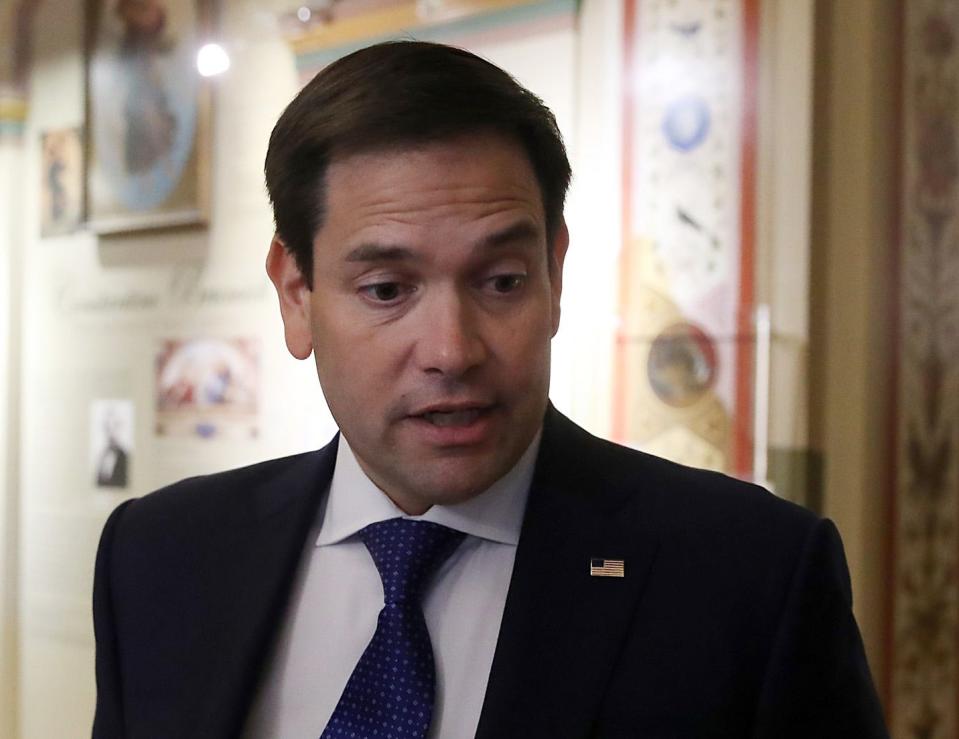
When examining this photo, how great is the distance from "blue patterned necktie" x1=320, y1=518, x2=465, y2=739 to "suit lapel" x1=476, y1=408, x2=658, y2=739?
0.34ft

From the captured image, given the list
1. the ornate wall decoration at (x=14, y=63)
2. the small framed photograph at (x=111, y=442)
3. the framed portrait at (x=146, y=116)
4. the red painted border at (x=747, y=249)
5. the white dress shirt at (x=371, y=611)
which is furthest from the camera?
the ornate wall decoration at (x=14, y=63)

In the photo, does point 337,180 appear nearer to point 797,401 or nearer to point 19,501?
point 797,401

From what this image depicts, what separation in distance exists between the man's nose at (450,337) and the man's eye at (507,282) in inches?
1.7

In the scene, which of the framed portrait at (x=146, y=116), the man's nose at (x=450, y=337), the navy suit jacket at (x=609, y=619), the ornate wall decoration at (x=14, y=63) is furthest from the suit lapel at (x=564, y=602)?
the ornate wall decoration at (x=14, y=63)

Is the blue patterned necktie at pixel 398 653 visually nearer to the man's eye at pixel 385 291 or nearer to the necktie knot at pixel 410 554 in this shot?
the necktie knot at pixel 410 554

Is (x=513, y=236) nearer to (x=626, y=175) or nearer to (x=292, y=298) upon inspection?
(x=292, y=298)

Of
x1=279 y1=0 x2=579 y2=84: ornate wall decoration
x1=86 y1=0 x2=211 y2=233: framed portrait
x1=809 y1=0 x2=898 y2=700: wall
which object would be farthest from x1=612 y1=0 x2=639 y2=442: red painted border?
x1=86 y1=0 x2=211 y2=233: framed portrait

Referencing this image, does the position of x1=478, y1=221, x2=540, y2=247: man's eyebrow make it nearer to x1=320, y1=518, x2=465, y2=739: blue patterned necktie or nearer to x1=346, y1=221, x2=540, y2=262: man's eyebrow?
x1=346, y1=221, x2=540, y2=262: man's eyebrow

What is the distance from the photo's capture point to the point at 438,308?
1.05m

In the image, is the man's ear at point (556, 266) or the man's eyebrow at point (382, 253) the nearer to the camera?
the man's eyebrow at point (382, 253)

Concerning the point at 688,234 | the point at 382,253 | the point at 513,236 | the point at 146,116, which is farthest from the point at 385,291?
the point at 146,116

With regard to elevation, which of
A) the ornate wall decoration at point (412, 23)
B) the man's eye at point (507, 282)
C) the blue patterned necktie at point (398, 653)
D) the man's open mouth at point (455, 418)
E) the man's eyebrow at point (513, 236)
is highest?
the ornate wall decoration at point (412, 23)

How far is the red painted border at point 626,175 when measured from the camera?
1.96m

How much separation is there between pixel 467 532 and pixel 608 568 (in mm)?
178
